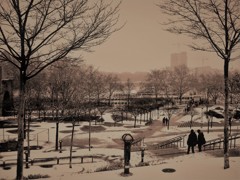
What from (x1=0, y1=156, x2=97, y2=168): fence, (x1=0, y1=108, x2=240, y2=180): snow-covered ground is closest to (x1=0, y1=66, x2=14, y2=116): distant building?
(x1=0, y1=108, x2=240, y2=180): snow-covered ground

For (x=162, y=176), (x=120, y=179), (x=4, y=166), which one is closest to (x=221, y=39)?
(x=162, y=176)

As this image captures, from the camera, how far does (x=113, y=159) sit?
60.6 ft

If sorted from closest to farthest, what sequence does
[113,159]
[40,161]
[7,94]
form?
1. [40,161]
2. [113,159]
3. [7,94]

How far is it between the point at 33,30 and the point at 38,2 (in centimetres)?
100

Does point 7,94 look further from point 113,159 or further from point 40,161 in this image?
point 113,159

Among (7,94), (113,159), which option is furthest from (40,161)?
(7,94)

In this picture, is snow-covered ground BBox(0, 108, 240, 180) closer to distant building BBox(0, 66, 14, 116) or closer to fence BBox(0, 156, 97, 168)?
fence BBox(0, 156, 97, 168)

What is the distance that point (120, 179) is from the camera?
30.3 ft

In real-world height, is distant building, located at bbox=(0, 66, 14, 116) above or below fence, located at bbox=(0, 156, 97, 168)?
above

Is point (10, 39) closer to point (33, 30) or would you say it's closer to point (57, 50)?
point (33, 30)

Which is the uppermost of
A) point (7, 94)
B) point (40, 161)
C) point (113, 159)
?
point (7, 94)

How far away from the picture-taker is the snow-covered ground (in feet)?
32.1

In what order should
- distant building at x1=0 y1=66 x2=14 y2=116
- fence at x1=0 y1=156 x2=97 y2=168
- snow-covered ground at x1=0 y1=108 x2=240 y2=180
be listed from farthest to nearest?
distant building at x1=0 y1=66 x2=14 y2=116
fence at x1=0 y1=156 x2=97 y2=168
snow-covered ground at x1=0 y1=108 x2=240 y2=180

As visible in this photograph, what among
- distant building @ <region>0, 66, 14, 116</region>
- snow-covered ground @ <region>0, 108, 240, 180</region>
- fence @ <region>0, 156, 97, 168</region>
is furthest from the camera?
distant building @ <region>0, 66, 14, 116</region>
